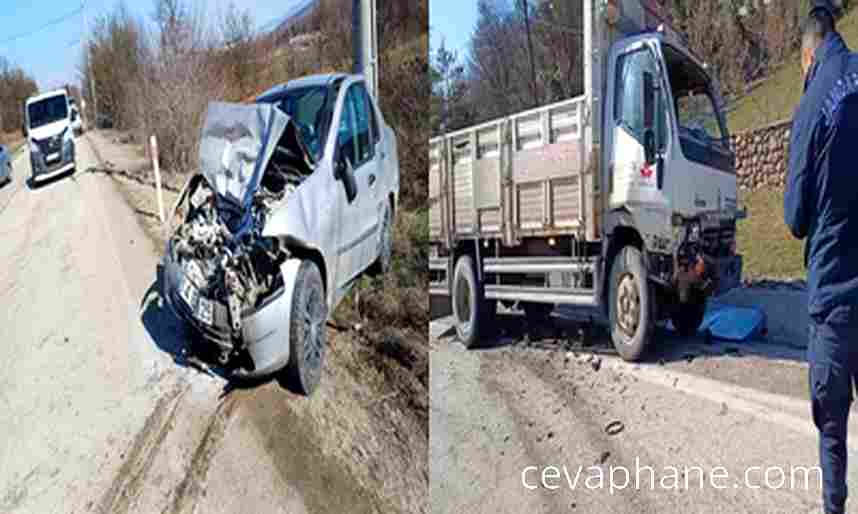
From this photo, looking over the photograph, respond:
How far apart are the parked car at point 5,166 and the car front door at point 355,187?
0.65m

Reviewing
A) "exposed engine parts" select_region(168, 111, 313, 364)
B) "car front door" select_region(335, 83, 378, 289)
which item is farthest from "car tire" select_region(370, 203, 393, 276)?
"exposed engine parts" select_region(168, 111, 313, 364)

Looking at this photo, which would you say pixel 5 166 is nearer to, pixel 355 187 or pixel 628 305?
pixel 355 187

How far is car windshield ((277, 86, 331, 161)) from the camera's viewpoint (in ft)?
4.97

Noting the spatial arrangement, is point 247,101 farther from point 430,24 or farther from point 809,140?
point 809,140

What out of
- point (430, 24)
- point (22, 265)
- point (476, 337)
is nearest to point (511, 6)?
point (430, 24)

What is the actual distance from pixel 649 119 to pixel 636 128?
0.03 m

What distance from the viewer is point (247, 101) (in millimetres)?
1526

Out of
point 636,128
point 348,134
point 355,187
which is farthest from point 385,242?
point 636,128

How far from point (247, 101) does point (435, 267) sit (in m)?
0.54

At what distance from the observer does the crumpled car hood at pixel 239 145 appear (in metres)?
1.46

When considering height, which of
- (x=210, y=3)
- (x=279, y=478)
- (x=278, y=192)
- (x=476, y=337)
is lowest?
(x=279, y=478)

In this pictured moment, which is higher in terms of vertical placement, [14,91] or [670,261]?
[14,91]

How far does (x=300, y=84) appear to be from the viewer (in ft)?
5.16

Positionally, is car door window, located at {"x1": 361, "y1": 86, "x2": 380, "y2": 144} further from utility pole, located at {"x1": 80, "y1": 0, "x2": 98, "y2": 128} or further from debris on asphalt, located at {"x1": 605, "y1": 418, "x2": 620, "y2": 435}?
debris on asphalt, located at {"x1": 605, "y1": 418, "x2": 620, "y2": 435}
